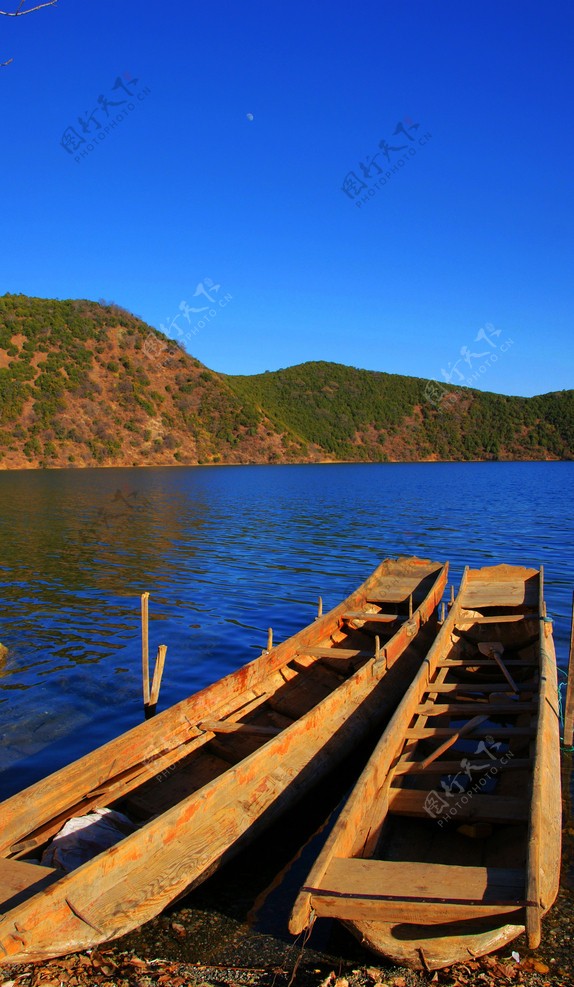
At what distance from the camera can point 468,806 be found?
19.3ft

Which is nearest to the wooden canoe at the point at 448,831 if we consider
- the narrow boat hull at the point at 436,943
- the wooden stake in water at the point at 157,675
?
the narrow boat hull at the point at 436,943

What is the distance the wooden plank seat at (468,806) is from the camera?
5730 millimetres

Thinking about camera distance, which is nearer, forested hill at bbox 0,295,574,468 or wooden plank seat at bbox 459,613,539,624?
wooden plank seat at bbox 459,613,539,624

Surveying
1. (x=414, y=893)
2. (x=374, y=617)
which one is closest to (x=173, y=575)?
(x=374, y=617)

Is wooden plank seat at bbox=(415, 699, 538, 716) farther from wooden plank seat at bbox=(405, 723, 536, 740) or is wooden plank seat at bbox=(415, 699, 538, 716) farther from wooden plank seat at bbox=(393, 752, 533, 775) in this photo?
wooden plank seat at bbox=(393, 752, 533, 775)

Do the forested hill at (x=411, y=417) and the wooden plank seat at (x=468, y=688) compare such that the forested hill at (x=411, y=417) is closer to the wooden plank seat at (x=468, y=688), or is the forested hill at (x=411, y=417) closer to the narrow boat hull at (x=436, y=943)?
the wooden plank seat at (x=468, y=688)

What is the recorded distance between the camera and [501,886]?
4.44 m

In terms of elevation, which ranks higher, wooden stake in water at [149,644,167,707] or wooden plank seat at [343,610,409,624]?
wooden plank seat at [343,610,409,624]

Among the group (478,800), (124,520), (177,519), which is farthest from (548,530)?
(478,800)

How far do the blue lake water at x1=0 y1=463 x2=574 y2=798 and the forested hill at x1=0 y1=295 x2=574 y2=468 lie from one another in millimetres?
38501

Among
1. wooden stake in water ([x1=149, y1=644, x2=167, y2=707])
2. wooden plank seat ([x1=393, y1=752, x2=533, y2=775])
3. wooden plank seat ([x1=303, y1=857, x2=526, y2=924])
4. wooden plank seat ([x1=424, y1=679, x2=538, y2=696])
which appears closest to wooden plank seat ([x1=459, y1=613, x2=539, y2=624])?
wooden plank seat ([x1=424, y1=679, x2=538, y2=696])

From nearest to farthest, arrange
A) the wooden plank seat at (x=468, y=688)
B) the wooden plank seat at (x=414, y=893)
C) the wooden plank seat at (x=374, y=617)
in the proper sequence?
the wooden plank seat at (x=414, y=893)
the wooden plank seat at (x=468, y=688)
the wooden plank seat at (x=374, y=617)

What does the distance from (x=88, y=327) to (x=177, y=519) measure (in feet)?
245

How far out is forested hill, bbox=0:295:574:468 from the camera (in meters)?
83.8
